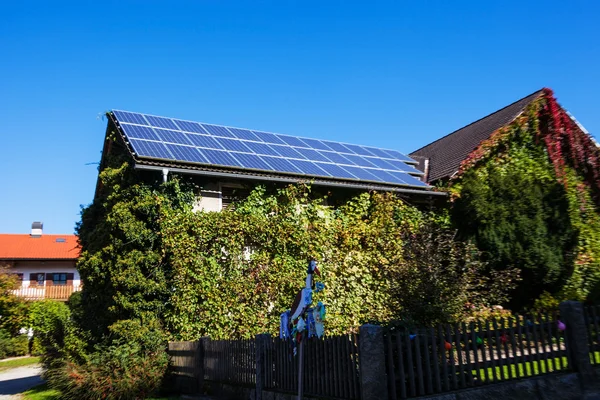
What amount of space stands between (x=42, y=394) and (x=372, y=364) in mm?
10986

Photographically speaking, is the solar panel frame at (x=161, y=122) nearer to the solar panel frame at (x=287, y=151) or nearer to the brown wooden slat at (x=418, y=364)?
the solar panel frame at (x=287, y=151)

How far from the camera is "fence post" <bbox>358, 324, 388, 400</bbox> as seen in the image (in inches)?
261

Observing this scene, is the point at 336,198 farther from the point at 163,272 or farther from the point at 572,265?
the point at 572,265

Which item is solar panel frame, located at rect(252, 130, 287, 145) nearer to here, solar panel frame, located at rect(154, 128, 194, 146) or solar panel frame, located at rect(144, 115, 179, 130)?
solar panel frame, located at rect(144, 115, 179, 130)

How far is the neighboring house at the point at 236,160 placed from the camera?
13.5 m

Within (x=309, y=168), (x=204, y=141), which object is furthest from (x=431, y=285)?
(x=204, y=141)

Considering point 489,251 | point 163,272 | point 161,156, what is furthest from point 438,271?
point 161,156

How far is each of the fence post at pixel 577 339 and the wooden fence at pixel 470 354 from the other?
131 mm

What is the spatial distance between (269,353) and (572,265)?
31.7ft

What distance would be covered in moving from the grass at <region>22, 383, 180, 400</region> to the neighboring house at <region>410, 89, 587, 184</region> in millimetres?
12184

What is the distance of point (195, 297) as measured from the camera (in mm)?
12117

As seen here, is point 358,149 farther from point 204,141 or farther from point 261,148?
point 204,141

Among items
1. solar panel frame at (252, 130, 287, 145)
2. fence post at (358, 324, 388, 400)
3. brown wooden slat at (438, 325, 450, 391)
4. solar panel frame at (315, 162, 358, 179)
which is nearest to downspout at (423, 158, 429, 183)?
solar panel frame at (315, 162, 358, 179)

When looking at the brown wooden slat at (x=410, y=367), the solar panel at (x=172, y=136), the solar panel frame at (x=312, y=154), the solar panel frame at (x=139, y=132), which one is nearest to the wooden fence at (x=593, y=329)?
the brown wooden slat at (x=410, y=367)
